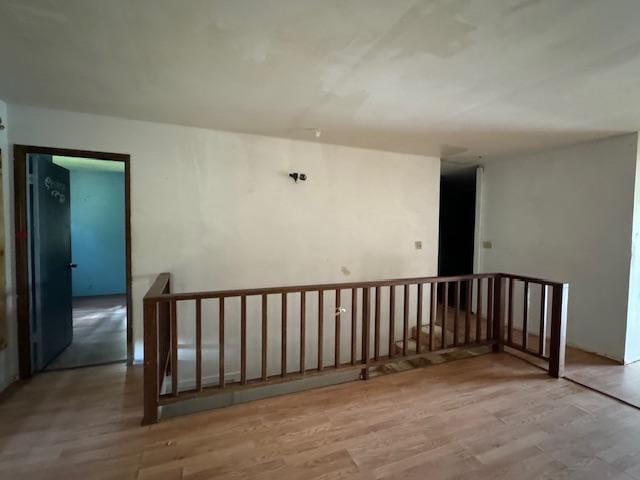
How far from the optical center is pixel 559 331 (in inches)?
106

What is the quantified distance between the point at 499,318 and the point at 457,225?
3541 millimetres

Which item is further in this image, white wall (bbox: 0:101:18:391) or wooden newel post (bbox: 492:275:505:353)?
wooden newel post (bbox: 492:275:505:353)

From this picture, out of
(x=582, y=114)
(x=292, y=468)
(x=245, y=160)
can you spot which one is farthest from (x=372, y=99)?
(x=292, y=468)

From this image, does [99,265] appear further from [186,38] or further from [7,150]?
[186,38]

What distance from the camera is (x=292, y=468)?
1633 mm

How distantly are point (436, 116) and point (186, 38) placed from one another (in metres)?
2.11

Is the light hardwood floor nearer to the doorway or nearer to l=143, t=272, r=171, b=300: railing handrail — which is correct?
l=143, t=272, r=171, b=300: railing handrail

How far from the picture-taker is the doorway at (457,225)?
237 inches

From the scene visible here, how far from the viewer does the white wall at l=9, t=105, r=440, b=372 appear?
290 centimetres

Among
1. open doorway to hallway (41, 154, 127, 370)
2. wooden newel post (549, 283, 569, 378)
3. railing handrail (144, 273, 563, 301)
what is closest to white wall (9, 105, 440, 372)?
railing handrail (144, 273, 563, 301)

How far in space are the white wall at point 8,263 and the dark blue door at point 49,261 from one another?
152 mm

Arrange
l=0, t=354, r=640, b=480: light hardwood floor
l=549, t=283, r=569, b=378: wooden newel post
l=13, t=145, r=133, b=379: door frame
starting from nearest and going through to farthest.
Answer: l=0, t=354, r=640, b=480: light hardwood floor, l=13, t=145, r=133, b=379: door frame, l=549, t=283, r=569, b=378: wooden newel post

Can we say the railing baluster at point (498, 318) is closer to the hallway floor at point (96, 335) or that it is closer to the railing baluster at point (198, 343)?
the railing baluster at point (198, 343)

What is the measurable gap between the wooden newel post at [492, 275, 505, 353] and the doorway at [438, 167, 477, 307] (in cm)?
259
